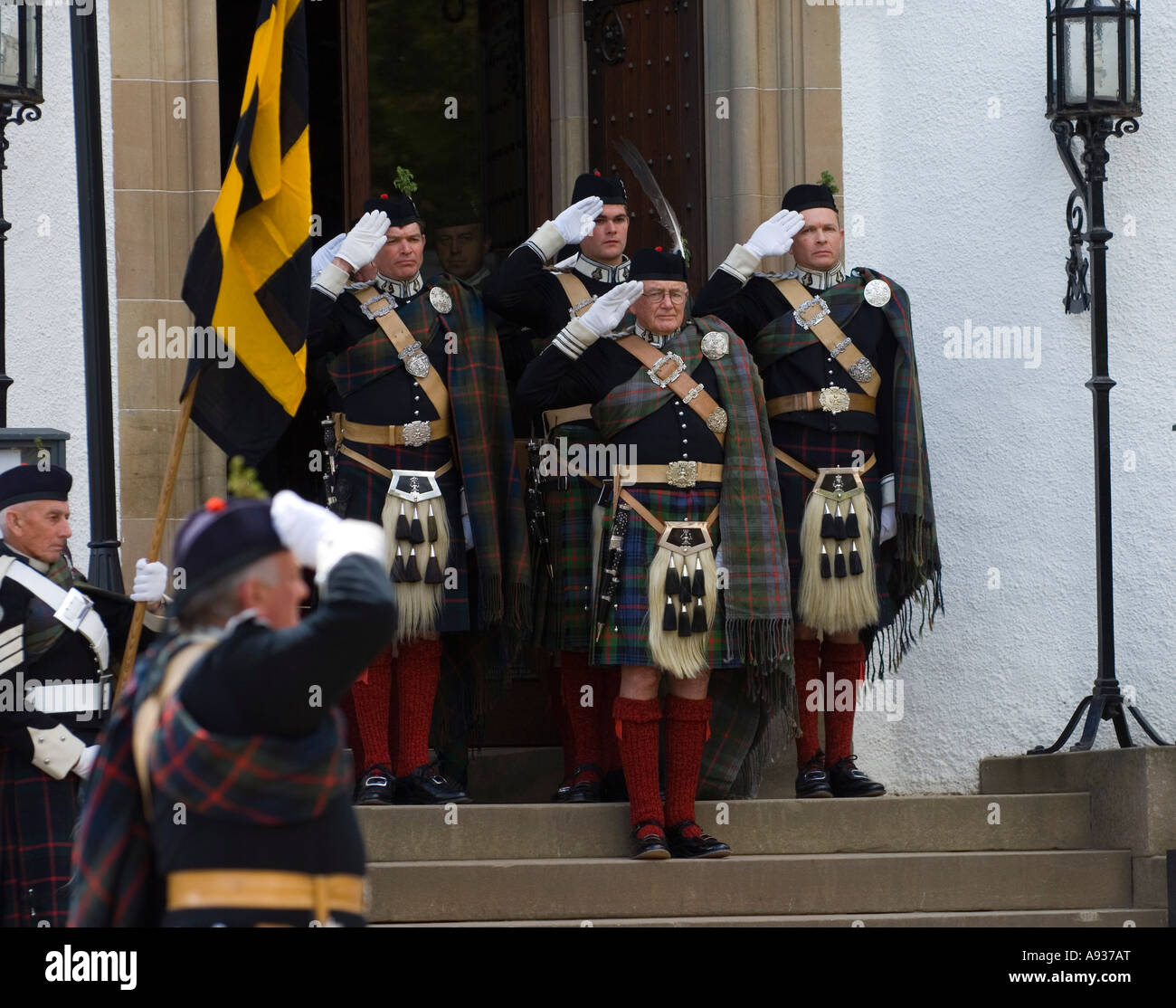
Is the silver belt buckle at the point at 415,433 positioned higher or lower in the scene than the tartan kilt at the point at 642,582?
higher

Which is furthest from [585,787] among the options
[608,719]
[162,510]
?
[162,510]

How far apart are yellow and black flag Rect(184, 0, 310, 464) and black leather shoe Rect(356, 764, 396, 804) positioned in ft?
4.17

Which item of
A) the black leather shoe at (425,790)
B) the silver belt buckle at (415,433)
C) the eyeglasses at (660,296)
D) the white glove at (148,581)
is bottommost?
the black leather shoe at (425,790)

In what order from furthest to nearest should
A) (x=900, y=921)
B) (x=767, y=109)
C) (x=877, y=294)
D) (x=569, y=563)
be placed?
(x=767, y=109), (x=877, y=294), (x=569, y=563), (x=900, y=921)

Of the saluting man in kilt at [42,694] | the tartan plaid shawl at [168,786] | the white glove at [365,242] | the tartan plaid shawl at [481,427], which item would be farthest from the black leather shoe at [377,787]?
the tartan plaid shawl at [168,786]

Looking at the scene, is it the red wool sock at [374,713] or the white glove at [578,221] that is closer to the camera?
the red wool sock at [374,713]

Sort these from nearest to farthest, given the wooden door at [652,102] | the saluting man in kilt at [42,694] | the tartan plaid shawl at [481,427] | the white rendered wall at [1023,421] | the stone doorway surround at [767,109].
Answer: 1. the saluting man in kilt at [42,694]
2. the tartan plaid shawl at [481,427]
3. the white rendered wall at [1023,421]
4. the stone doorway surround at [767,109]
5. the wooden door at [652,102]

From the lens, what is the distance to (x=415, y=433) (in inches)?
304

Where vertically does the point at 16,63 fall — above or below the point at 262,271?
above

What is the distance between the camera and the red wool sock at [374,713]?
24.6ft

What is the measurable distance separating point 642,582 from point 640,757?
0.56 meters

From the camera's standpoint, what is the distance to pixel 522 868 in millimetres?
7047

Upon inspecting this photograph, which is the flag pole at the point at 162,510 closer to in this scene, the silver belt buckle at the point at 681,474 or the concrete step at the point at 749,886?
the concrete step at the point at 749,886

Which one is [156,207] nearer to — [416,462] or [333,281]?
[333,281]
